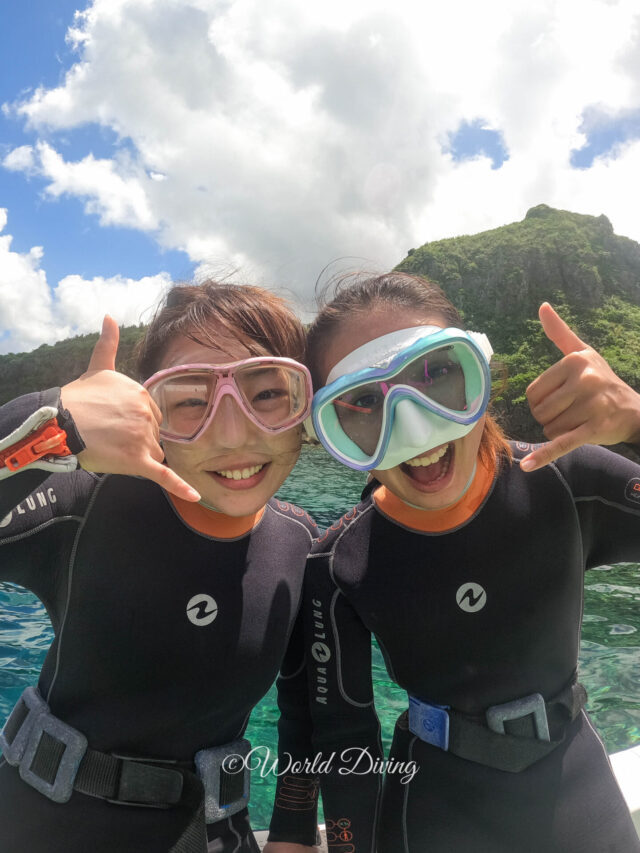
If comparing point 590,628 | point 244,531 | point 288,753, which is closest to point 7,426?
point 244,531

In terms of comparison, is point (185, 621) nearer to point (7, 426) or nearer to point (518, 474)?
point (7, 426)

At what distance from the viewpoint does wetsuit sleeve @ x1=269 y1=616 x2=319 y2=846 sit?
5.19ft

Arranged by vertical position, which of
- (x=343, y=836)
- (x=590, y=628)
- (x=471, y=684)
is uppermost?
(x=471, y=684)

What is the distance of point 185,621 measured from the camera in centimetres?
141

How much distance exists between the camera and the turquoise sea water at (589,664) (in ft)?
12.8

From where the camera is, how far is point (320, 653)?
5.10ft

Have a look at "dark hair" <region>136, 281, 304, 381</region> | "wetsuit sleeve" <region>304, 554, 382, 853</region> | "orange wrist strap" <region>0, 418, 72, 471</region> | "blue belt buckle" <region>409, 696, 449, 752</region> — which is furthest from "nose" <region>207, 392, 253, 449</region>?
"blue belt buckle" <region>409, 696, 449, 752</region>

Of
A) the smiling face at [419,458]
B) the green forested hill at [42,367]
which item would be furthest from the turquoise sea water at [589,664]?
the green forested hill at [42,367]

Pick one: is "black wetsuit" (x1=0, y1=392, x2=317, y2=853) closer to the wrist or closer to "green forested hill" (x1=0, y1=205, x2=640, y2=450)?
the wrist

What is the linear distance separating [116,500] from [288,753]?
0.99m

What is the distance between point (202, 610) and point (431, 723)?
725 mm

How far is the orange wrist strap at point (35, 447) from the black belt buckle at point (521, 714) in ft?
4.29

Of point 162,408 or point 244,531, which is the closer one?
point 162,408

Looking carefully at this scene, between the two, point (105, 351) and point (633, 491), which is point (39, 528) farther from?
point (633, 491)
